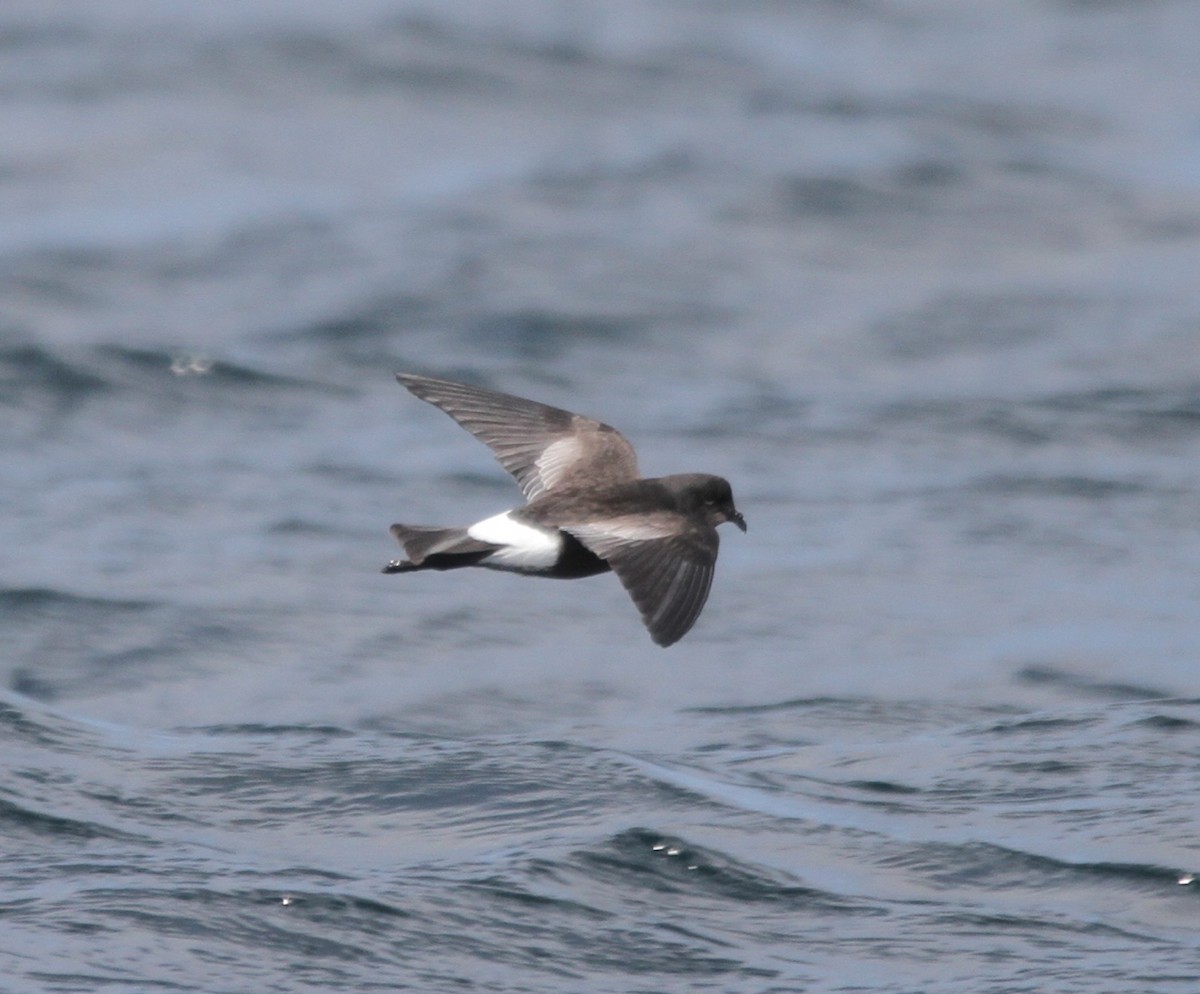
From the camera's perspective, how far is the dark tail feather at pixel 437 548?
231 inches

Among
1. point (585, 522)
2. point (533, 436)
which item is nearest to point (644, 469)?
point (533, 436)

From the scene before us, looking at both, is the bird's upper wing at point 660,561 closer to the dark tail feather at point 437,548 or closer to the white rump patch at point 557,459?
the dark tail feather at point 437,548

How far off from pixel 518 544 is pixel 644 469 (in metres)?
Result: 4.88

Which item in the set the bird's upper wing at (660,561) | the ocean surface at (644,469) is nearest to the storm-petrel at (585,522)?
the bird's upper wing at (660,561)

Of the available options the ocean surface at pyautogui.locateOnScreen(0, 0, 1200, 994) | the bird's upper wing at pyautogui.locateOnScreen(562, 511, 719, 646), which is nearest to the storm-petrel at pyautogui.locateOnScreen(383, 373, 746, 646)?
the bird's upper wing at pyautogui.locateOnScreen(562, 511, 719, 646)

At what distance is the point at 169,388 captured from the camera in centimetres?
1201

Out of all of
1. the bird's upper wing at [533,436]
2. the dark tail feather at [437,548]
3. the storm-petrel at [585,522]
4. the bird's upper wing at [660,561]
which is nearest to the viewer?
the bird's upper wing at [660,561]

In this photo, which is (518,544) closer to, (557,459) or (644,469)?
(557,459)

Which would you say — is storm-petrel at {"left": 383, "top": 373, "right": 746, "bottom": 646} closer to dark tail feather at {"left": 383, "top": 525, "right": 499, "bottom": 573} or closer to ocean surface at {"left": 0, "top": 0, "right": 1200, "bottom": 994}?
dark tail feather at {"left": 383, "top": 525, "right": 499, "bottom": 573}

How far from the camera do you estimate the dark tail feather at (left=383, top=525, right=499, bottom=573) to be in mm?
5859

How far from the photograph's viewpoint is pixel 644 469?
10.8m

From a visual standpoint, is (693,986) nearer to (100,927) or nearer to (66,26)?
(100,927)

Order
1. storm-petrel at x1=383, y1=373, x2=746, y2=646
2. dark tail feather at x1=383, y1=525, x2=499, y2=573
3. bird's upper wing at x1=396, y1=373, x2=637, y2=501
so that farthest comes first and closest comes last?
bird's upper wing at x1=396, y1=373, x2=637, y2=501, dark tail feather at x1=383, y1=525, x2=499, y2=573, storm-petrel at x1=383, y1=373, x2=746, y2=646

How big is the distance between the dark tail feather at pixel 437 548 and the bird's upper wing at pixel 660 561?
27 cm
